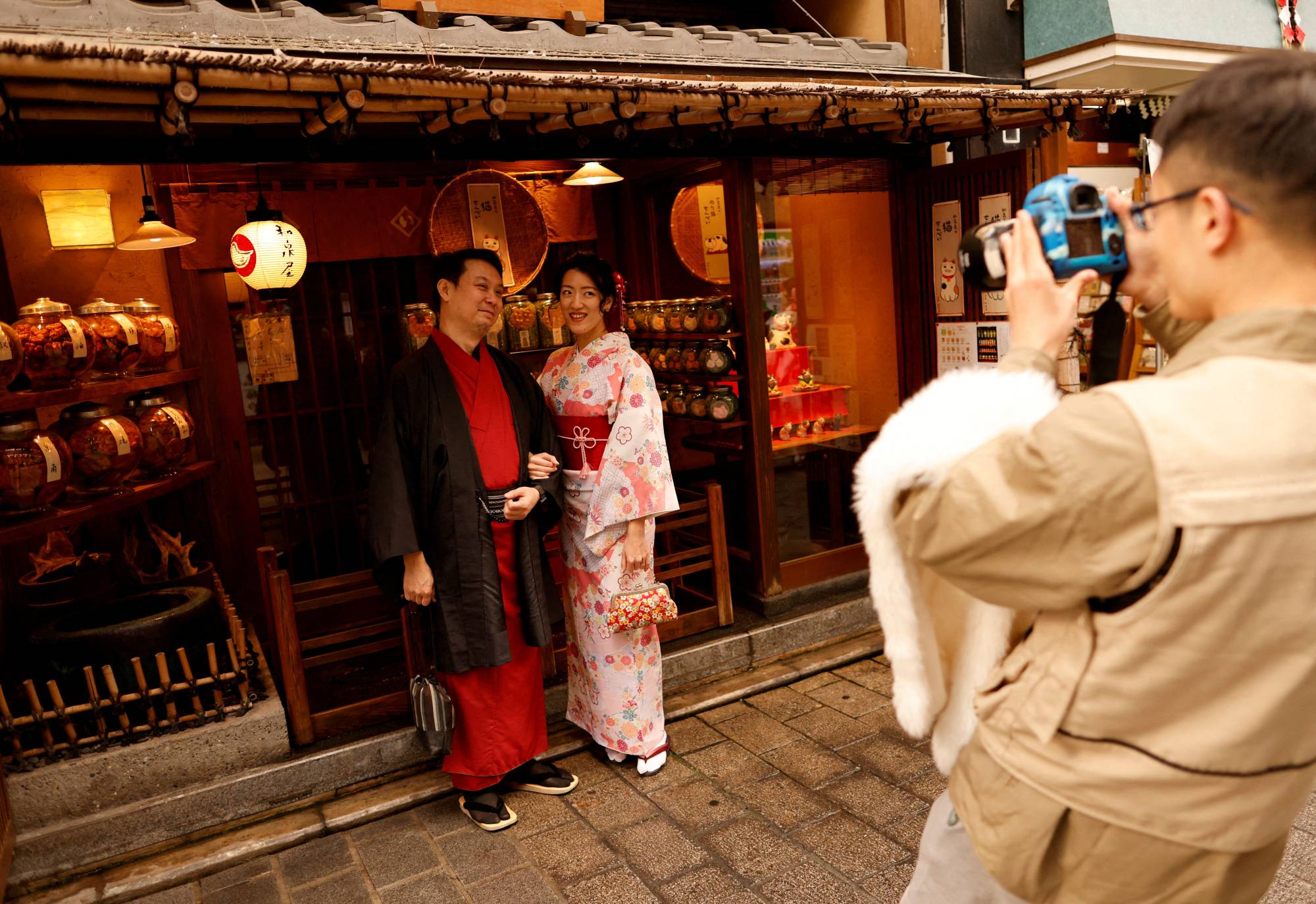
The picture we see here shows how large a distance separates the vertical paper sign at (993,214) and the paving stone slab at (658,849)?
423 cm

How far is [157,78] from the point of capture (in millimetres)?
3326

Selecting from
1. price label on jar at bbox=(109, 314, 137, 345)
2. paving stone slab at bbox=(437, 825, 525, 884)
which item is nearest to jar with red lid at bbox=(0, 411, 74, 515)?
price label on jar at bbox=(109, 314, 137, 345)

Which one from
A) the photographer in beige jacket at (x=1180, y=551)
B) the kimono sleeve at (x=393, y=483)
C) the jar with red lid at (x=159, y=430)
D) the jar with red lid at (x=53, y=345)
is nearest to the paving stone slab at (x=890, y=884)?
the photographer in beige jacket at (x=1180, y=551)

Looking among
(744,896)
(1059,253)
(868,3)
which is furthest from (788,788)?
(868,3)

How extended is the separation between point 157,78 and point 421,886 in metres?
3.52

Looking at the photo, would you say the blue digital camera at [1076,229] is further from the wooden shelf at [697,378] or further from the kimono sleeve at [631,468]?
the wooden shelf at [697,378]

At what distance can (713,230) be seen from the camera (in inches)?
260

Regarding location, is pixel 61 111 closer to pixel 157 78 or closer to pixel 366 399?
pixel 157 78

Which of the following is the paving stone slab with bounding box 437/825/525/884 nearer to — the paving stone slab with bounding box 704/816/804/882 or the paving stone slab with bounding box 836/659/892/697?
the paving stone slab with bounding box 704/816/804/882

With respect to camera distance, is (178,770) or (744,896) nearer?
(744,896)

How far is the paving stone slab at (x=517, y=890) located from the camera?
3.73m

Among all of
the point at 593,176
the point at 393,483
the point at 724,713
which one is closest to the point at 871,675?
the point at 724,713

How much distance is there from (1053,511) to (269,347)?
6.24m

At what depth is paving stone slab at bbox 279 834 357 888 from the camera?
4043mm
